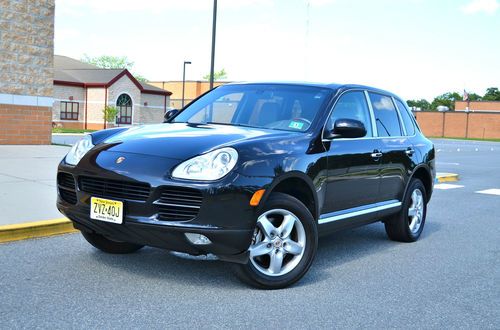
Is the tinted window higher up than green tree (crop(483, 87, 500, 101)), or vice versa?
green tree (crop(483, 87, 500, 101))

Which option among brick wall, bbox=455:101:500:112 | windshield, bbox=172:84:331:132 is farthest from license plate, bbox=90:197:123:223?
brick wall, bbox=455:101:500:112

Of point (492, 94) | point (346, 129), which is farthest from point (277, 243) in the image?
point (492, 94)

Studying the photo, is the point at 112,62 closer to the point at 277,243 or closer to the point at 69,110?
the point at 69,110

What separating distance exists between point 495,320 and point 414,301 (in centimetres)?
62

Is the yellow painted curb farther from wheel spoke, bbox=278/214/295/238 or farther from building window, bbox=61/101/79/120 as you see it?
building window, bbox=61/101/79/120

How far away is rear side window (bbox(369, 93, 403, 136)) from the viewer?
6801 millimetres

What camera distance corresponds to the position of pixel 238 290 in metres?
4.94

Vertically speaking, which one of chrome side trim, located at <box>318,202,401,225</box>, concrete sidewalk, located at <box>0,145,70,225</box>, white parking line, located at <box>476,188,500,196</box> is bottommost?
white parking line, located at <box>476,188,500,196</box>

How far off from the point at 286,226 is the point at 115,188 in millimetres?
1390

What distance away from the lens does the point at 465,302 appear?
490 centimetres

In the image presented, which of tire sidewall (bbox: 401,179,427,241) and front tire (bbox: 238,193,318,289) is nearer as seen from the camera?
front tire (bbox: 238,193,318,289)

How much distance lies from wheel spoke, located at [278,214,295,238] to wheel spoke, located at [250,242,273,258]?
15 centimetres

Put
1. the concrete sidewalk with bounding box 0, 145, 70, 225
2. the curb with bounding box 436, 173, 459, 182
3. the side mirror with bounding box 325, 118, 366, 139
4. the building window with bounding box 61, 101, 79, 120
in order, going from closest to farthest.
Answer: the side mirror with bounding box 325, 118, 366, 139
the concrete sidewalk with bounding box 0, 145, 70, 225
the curb with bounding box 436, 173, 459, 182
the building window with bounding box 61, 101, 79, 120

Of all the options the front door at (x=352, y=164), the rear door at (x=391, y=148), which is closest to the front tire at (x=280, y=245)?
the front door at (x=352, y=164)
